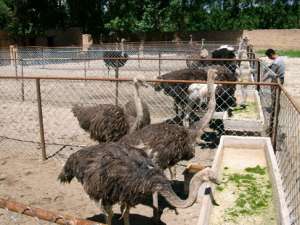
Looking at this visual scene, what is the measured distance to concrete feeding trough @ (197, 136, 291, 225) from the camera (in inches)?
129

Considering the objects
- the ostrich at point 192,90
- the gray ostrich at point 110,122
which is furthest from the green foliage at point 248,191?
the ostrich at point 192,90

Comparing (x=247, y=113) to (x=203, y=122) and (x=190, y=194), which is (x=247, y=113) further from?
(x=190, y=194)

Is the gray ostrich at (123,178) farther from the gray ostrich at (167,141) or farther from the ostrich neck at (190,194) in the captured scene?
the gray ostrich at (167,141)

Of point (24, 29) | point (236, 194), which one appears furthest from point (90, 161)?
point (24, 29)

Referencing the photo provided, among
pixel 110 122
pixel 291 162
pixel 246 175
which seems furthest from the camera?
pixel 110 122

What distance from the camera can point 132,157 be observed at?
12.4 feet

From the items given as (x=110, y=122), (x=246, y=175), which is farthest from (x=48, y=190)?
(x=246, y=175)

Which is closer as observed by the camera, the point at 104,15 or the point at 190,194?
the point at 190,194

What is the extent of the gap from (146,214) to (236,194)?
1.16m

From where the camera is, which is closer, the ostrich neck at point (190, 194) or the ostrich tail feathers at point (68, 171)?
the ostrich neck at point (190, 194)

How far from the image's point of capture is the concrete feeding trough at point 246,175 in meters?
3.28

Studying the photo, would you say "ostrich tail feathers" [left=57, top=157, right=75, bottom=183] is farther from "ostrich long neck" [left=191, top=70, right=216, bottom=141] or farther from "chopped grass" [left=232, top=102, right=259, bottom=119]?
"chopped grass" [left=232, top=102, right=259, bottom=119]

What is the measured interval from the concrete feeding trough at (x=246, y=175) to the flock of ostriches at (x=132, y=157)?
11.9 inches

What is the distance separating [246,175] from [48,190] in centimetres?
237
